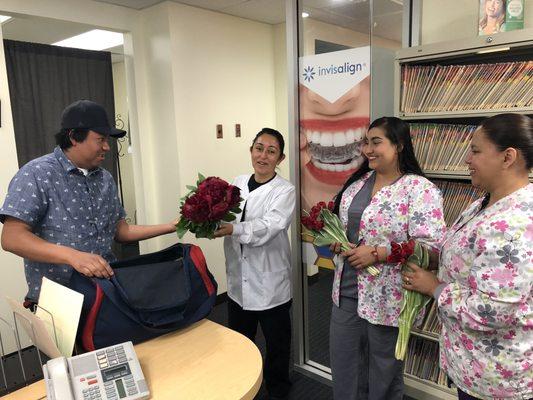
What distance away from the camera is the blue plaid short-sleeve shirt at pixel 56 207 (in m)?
1.51

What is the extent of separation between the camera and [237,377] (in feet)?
3.85

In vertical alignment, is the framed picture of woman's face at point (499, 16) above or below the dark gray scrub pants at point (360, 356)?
above

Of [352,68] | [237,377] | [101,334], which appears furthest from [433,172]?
[101,334]

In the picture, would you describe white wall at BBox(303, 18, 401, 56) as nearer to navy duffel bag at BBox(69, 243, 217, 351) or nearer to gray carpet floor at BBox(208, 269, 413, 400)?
gray carpet floor at BBox(208, 269, 413, 400)

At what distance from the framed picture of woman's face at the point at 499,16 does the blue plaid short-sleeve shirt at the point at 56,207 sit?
1864 mm

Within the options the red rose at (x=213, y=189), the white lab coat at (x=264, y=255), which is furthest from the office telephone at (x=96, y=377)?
the white lab coat at (x=264, y=255)

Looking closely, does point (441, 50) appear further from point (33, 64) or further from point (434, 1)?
point (33, 64)

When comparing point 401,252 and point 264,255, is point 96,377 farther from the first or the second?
point 264,255

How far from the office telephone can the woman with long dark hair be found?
1.03 meters

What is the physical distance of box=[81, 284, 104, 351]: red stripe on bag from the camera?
4.06 feet

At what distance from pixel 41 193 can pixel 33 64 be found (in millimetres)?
2235

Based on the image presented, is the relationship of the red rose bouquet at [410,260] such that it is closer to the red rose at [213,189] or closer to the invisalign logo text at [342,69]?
the red rose at [213,189]

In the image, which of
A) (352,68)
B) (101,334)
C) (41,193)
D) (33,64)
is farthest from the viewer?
(33,64)

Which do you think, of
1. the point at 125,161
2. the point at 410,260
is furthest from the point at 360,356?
the point at 125,161
